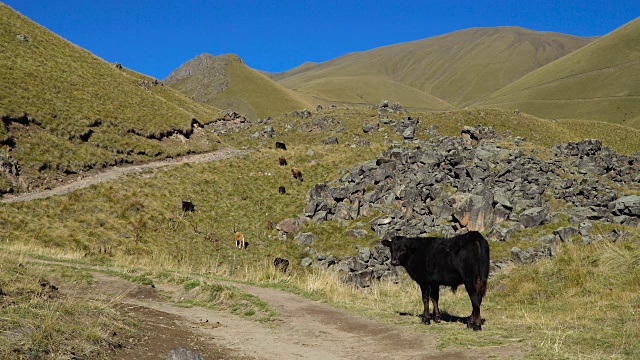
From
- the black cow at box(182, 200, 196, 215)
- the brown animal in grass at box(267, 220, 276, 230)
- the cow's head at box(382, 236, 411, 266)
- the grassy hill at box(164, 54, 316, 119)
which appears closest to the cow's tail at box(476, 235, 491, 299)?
the cow's head at box(382, 236, 411, 266)

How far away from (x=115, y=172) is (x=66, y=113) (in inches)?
486

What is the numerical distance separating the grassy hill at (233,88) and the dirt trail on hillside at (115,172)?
99922 mm

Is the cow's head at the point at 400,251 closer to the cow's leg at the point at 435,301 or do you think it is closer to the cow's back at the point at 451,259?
the cow's back at the point at 451,259

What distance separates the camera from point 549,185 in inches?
1455

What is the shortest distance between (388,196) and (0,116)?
35.9m

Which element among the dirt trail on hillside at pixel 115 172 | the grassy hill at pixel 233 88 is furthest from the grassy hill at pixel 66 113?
the grassy hill at pixel 233 88

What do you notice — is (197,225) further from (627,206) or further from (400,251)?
(627,206)

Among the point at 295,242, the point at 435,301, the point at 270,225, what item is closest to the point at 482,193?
the point at 295,242

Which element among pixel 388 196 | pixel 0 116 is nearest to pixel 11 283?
pixel 388 196

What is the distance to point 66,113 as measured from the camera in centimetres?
5128

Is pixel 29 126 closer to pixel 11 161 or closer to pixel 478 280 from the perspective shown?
pixel 11 161

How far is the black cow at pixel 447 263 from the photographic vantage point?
1118cm

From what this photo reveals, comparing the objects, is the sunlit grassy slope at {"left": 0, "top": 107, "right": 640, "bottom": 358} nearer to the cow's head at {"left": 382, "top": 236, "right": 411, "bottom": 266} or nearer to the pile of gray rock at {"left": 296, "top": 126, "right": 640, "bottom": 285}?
the cow's head at {"left": 382, "top": 236, "right": 411, "bottom": 266}

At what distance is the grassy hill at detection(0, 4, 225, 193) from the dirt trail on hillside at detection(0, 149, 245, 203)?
4.72 feet
